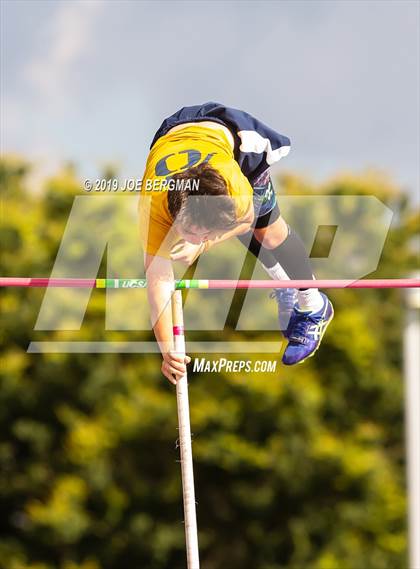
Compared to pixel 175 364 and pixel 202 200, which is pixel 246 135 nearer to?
pixel 202 200

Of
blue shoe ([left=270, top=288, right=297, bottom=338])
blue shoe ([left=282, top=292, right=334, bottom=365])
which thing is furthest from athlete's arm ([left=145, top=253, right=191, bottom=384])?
blue shoe ([left=270, top=288, right=297, bottom=338])

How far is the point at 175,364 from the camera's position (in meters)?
5.01

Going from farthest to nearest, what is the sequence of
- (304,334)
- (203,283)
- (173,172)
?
(304,334)
(203,283)
(173,172)

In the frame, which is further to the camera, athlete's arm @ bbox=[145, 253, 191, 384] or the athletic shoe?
the athletic shoe

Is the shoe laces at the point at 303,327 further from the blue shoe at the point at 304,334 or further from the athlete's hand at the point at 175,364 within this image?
the athlete's hand at the point at 175,364

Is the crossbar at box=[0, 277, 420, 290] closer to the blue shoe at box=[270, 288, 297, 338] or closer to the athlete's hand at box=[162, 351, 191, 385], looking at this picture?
the athlete's hand at box=[162, 351, 191, 385]

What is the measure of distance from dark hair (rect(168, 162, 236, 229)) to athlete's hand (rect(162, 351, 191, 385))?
1.99 feet

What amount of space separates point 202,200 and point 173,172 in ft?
0.56

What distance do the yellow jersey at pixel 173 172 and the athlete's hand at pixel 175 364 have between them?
1.48ft

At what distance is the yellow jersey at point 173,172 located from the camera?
4773 millimetres

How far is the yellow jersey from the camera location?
15.7 ft

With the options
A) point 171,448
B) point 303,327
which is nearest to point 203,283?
point 303,327

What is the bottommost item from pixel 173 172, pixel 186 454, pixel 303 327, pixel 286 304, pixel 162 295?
pixel 186 454

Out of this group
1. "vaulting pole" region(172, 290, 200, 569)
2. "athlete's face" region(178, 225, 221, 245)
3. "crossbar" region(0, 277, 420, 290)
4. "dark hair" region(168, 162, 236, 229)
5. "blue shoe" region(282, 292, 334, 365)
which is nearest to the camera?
"dark hair" region(168, 162, 236, 229)
